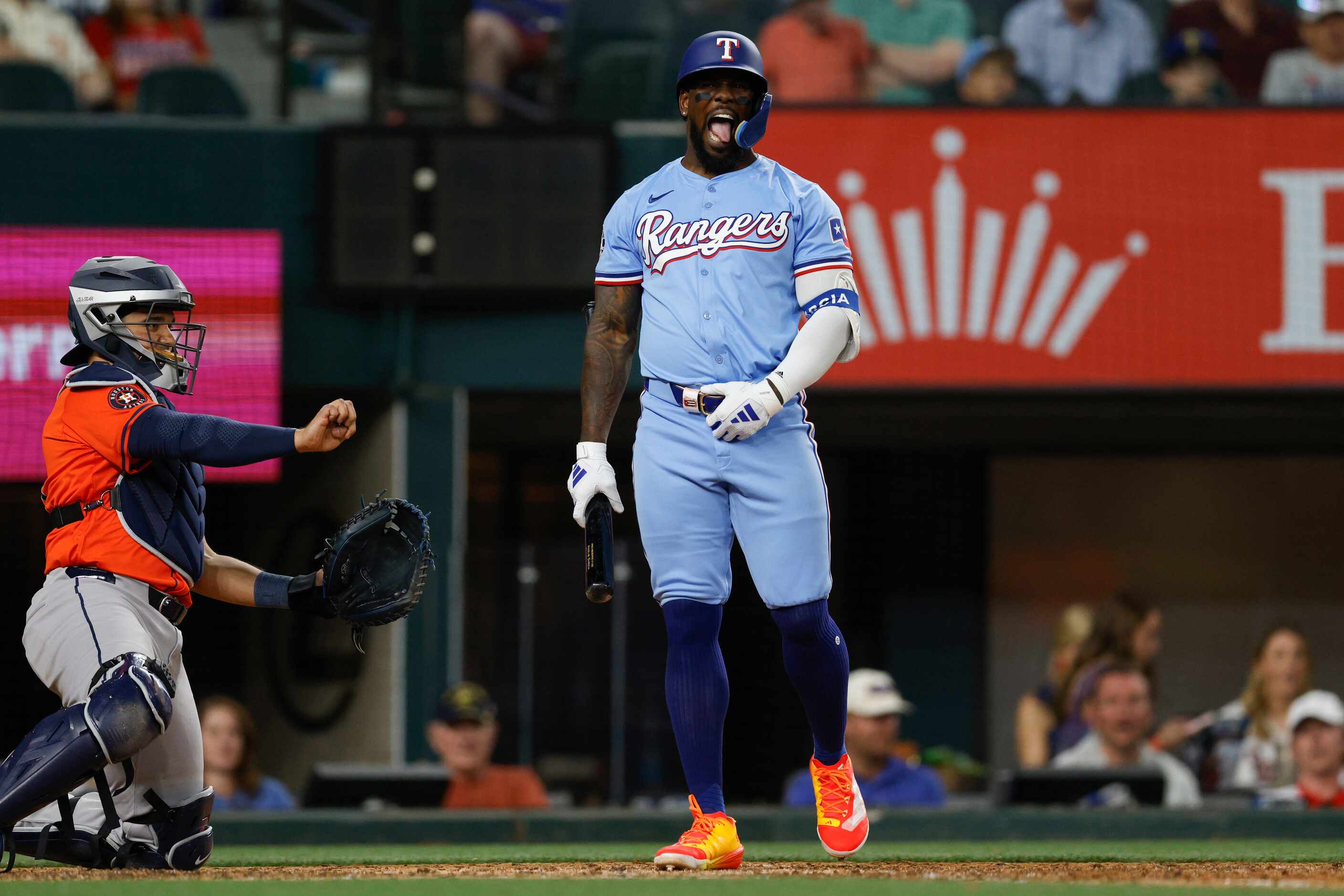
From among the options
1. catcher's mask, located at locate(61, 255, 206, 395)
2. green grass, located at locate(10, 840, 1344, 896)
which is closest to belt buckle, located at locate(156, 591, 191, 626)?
catcher's mask, located at locate(61, 255, 206, 395)

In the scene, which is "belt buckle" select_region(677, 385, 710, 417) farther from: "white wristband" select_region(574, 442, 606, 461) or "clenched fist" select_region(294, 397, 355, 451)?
"clenched fist" select_region(294, 397, 355, 451)

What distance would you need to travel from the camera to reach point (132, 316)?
205 inches

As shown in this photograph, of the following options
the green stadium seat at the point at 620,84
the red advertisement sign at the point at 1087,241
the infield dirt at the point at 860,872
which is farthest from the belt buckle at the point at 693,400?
the green stadium seat at the point at 620,84

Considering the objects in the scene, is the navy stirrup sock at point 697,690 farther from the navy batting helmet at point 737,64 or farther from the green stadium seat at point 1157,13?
the green stadium seat at point 1157,13

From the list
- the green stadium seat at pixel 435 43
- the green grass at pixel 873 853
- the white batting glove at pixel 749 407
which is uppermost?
the green stadium seat at pixel 435 43

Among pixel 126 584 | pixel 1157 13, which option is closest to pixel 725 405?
pixel 126 584

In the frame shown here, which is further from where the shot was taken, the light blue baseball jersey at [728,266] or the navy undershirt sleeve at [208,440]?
the light blue baseball jersey at [728,266]

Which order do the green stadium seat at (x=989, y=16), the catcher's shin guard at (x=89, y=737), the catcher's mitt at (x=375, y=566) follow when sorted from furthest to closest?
the green stadium seat at (x=989, y=16), the catcher's mitt at (x=375, y=566), the catcher's shin guard at (x=89, y=737)

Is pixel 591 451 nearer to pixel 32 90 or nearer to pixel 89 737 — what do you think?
pixel 89 737

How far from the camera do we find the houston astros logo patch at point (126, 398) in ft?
16.4

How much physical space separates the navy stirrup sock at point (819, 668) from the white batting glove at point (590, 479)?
0.52 m

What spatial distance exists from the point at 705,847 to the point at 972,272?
578 centimetres

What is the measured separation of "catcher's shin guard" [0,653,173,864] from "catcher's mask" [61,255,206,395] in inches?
31.2

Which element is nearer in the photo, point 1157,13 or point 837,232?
point 837,232
